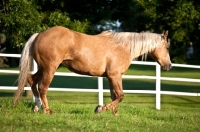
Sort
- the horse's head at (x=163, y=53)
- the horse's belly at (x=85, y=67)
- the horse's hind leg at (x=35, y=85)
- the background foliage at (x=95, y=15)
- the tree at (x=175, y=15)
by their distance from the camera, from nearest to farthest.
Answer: the horse's belly at (x=85, y=67) < the horse's hind leg at (x=35, y=85) < the horse's head at (x=163, y=53) < the background foliage at (x=95, y=15) < the tree at (x=175, y=15)

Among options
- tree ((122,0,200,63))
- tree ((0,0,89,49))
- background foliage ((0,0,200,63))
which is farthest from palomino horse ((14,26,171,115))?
tree ((122,0,200,63))

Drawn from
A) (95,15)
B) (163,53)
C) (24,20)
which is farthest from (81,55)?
(95,15)

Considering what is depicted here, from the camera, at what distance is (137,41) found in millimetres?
9414

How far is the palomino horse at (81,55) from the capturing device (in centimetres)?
841

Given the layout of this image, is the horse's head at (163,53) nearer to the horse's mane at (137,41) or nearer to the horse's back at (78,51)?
the horse's mane at (137,41)

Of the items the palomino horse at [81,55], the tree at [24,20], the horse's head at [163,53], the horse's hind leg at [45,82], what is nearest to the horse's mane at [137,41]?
the palomino horse at [81,55]

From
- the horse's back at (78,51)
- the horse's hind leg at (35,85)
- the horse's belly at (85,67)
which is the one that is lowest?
the horse's hind leg at (35,85)

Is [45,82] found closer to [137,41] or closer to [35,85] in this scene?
[35,85]

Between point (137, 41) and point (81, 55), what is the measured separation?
4.94 feet

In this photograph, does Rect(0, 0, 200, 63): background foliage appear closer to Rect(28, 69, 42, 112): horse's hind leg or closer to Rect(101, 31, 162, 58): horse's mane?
Rect(28, 69, 42, 112): horse's hind leg

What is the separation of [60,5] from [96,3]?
5.14ft

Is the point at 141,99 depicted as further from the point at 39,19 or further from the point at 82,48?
the point at 82,48

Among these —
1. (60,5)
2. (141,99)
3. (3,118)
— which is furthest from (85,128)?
(141,99)

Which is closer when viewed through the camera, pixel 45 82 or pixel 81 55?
pixel 45 82
